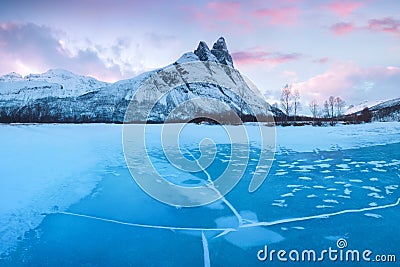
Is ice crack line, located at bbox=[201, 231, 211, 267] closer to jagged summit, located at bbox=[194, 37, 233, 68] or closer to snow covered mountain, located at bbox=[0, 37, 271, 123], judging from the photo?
snow covered mountain, located at bbox=[0, 37, 271, 123]

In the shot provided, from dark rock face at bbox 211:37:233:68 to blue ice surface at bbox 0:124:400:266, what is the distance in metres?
180

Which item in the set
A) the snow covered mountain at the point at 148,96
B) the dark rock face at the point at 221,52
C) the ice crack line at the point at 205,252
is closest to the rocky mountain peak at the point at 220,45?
the dark rock face at the point at 221,52

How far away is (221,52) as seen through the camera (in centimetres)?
18850

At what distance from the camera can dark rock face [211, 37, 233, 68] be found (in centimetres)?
18300

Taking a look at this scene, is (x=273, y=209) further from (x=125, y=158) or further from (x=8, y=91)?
(x=8, y=91)

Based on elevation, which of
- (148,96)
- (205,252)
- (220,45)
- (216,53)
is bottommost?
(205,252)

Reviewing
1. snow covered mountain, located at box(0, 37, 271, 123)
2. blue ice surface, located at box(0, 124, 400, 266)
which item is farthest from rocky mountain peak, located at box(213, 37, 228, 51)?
blue ice surface, located at box(0, 124, 400, 266)

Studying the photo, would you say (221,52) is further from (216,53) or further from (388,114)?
(388,114)

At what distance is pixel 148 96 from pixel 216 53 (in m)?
79.9

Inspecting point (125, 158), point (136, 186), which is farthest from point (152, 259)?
point (125, 158)

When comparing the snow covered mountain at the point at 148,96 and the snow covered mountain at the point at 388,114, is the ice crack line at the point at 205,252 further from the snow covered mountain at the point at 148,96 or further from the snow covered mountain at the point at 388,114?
the snow covered mountain at the point at 148,96

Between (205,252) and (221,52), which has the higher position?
(221,52)

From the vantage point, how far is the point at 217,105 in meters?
129

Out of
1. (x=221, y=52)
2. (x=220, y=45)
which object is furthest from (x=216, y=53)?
(x=220, y=45)
